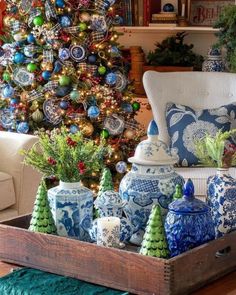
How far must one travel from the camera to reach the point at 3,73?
499cm

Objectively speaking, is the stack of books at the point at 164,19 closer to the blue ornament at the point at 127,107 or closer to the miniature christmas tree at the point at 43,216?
the blue ornament at the point at 127,107

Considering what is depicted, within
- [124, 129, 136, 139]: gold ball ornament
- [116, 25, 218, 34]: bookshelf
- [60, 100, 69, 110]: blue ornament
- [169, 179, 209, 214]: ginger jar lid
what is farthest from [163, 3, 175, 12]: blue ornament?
[169, 179, 209, 214]: ginger jar lid

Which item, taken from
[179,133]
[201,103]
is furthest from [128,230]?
[201,103]

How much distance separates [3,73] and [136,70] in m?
1.40

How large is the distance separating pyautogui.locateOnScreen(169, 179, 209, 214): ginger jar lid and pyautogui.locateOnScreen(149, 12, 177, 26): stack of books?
12.3ft

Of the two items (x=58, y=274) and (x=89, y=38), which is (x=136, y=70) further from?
(x=58, y=274)

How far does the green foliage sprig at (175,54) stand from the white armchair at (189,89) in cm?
152

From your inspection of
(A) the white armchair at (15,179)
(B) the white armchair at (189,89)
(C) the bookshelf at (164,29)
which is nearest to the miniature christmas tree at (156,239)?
(A) the white armchair at (15,179)

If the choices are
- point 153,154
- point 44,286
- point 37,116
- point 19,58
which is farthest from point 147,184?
point 19,58

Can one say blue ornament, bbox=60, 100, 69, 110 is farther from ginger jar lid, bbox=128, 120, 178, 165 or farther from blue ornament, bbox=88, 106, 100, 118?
ginger jar lid, bbox=128, 120, 178, 165

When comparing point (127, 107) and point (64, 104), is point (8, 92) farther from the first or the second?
point (127, 107)

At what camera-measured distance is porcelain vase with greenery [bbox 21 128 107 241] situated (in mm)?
2264

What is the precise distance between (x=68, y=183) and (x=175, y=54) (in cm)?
363

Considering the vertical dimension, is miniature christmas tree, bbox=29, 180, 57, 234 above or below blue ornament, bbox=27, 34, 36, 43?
below
